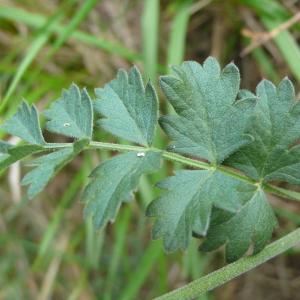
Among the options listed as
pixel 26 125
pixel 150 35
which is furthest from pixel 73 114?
pixel 150 35

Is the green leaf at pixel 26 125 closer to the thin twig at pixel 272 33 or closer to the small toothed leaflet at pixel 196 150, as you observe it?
the small toothed leaflet at pixel 196 150

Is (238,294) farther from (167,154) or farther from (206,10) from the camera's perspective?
(167,154)

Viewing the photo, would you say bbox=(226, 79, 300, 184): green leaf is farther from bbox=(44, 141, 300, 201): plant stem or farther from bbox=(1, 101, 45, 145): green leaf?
bbox=(1, 101, 45, 145): green leaf

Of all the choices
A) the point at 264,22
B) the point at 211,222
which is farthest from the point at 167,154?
the point at 264,22

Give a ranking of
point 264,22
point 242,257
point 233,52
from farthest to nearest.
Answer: point 233,52 < point 264,22 < point 242,257

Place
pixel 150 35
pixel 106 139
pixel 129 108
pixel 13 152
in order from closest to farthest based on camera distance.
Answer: pixel 13 152 < pixel 129 108 < pixel 150 35 < pixel 106 139

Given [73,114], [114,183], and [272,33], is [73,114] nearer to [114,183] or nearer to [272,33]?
[114,183]
